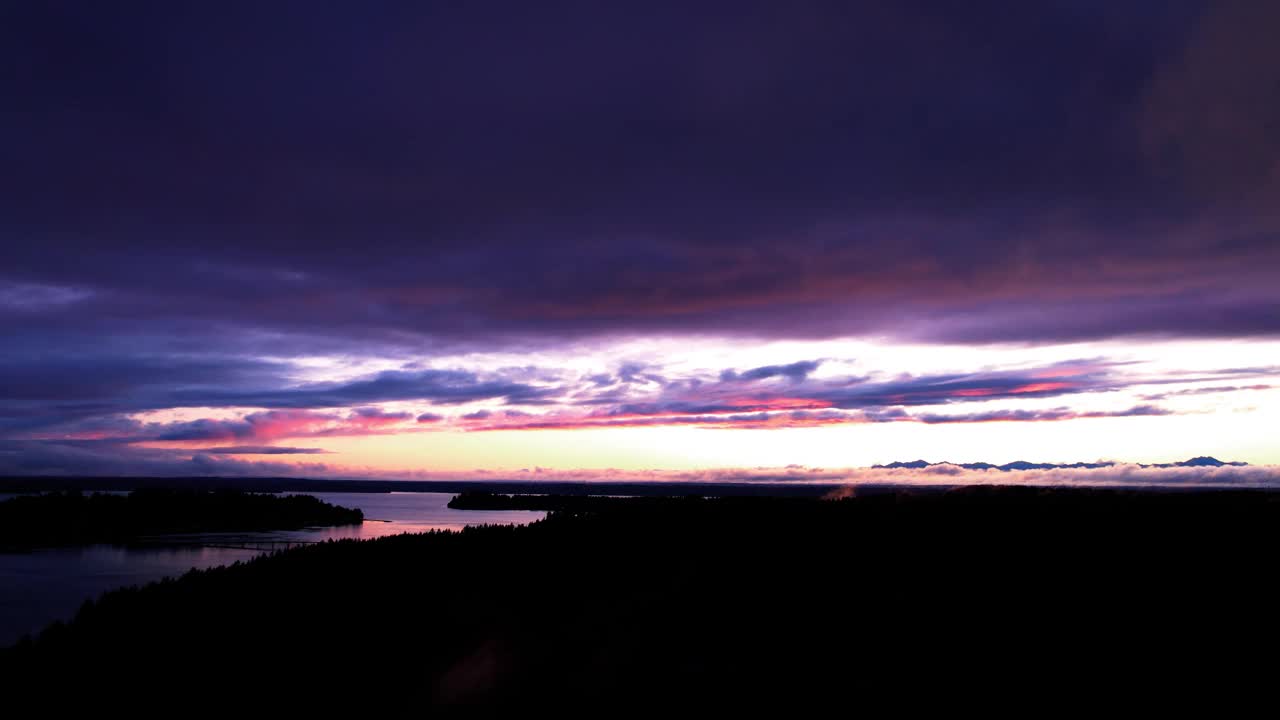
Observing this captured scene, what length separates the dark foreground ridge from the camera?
12.9 meters

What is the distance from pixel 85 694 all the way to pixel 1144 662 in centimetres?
1589

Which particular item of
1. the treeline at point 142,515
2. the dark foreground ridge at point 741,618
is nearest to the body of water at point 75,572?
the treeline at point 142,515

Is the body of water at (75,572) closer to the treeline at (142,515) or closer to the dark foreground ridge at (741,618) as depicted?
the treeline at (142,515)

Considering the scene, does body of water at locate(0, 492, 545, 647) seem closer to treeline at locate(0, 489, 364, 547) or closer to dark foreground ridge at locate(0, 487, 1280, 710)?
treeline at locate(0, 489, 364, 547)

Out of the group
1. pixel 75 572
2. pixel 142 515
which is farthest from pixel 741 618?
pixel 142 515

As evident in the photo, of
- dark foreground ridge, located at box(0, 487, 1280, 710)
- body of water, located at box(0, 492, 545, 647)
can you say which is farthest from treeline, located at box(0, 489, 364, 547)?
dark foreground ridge, located at box(0, 487, 1280, 710)

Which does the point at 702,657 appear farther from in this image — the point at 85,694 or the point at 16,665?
the point at 16,665

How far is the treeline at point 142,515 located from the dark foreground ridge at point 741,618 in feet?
132

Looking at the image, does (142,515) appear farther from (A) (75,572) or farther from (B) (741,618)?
(B) (741,618)

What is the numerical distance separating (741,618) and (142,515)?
60.4 meters

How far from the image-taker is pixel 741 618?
15477 millimetres

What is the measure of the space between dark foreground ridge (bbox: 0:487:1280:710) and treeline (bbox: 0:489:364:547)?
40.3 meters

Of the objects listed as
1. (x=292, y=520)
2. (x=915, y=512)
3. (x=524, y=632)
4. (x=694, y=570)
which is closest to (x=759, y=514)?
(x=915, y=512)

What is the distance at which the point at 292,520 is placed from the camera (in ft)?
236
